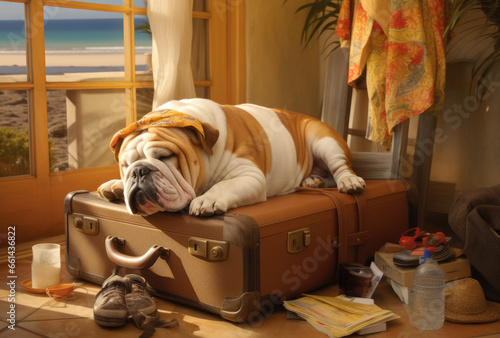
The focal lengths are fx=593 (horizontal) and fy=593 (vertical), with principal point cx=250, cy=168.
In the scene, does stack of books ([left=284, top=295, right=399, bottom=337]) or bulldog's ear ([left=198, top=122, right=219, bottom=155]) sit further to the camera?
bulldog's ear ([left=198, top=122, right=219, bottom=155])

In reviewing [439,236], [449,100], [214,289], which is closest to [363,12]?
[449,100]

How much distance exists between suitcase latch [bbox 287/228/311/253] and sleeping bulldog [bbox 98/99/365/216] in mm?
185

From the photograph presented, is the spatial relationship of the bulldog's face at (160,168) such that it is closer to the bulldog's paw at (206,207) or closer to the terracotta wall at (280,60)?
the bulldog's paw at (206,207)

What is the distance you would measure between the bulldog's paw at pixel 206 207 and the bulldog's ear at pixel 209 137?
0.62 feet

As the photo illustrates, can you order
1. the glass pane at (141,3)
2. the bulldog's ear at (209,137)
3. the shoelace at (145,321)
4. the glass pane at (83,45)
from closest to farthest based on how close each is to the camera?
the shoelace at (145,321)
the bulldog's ear at (209,137)
the glass pane at (83,45)
the glass pane at (141,3)

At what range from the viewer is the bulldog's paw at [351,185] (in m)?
2.10

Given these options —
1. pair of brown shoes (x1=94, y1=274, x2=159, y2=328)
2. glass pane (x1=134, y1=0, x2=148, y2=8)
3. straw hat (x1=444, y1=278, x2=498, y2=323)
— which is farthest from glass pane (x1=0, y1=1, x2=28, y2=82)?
straw hat (x1=444, y1=278, x2=498, y2=323)

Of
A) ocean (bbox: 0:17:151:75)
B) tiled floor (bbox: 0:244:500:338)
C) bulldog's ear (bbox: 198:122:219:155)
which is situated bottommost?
tiled floor (bbox: 0:244:500:338)

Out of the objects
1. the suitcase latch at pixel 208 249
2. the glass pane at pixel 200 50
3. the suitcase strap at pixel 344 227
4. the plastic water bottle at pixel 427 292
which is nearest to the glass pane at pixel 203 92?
the glass pane at pixel 200 50

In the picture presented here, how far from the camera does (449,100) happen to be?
278cm

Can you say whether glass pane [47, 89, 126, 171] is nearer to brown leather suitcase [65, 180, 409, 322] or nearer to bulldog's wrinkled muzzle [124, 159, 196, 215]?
brown leather suitcase [65, 180, 409, 322]

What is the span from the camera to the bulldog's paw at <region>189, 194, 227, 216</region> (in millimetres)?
1760

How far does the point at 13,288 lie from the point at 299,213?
98 centimetres

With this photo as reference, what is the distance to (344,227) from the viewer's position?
202cm
